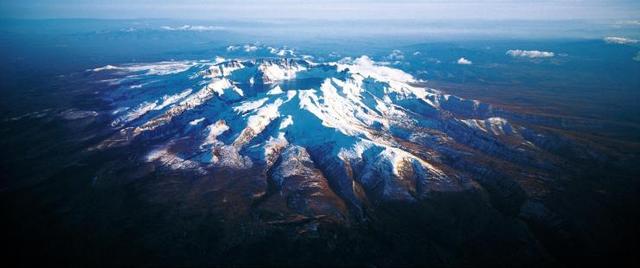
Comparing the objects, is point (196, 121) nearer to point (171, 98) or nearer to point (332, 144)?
point (171, 98)

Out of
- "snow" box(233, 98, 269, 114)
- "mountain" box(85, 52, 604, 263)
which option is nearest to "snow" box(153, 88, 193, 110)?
"mountain" box(85, 52, 604, 263)

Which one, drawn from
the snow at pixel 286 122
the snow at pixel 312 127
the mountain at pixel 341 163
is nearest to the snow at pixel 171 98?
the snow at pixel 312 127

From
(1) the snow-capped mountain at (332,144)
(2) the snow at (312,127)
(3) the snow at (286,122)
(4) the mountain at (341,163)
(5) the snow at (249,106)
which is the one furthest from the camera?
(5) the snow at (249,106)

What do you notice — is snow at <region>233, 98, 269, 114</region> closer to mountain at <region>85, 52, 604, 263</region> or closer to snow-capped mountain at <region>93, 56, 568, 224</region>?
snow-capped mountain at <region>93, 56, 568, 224</region>

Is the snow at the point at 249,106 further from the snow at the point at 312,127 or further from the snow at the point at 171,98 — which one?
the snow at the point at 171,98

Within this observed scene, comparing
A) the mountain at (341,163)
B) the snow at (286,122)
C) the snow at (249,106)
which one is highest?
the snow at (249,106)

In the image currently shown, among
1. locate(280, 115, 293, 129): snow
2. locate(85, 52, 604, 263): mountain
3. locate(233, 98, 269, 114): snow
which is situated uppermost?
locate(233, 98, 269, 114): snow

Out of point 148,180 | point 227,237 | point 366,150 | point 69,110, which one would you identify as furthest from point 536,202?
point 69,110

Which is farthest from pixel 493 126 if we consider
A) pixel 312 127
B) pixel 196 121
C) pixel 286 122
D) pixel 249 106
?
pixel 196 121

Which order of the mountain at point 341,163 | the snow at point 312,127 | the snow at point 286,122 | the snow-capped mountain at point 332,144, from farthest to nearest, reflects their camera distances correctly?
the snow at point 286,122 < the snow at point 312,127 < the snow-capped mountain at point 332,144 < the mountain at point 341,163
